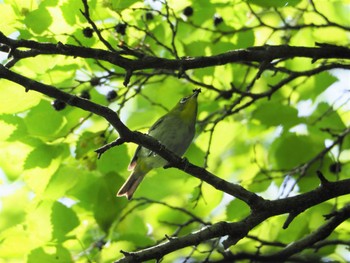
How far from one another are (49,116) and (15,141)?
29cm

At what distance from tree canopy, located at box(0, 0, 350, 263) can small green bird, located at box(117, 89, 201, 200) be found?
0.25 feet

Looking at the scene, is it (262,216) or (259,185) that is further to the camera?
(259,185)

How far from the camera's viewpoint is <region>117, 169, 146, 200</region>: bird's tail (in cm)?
437

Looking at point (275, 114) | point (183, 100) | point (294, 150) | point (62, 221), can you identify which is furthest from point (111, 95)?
point (294, 150)

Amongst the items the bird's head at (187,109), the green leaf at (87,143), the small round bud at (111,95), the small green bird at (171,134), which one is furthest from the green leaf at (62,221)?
the bird's head at (187,109)

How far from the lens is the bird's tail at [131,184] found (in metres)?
4.37

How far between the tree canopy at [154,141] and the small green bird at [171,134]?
0.08 metres

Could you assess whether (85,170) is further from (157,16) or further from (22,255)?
(157,16)

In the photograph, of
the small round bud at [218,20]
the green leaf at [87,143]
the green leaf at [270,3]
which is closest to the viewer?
the green leaf at [270,3]

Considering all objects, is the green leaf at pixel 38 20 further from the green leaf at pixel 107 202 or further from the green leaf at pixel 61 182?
the green leaf at pixel 107 202

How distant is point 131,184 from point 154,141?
173 centimetres

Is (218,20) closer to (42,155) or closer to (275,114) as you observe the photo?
(275,114)

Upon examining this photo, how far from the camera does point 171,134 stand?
4.93 metres

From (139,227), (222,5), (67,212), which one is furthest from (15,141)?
(222,5)
